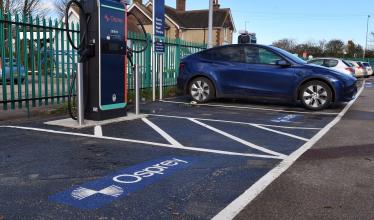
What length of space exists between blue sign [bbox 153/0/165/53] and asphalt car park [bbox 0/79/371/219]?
3888mm

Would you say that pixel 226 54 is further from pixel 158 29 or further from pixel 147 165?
pixel 147 165

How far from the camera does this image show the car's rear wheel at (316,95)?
10.3 meters

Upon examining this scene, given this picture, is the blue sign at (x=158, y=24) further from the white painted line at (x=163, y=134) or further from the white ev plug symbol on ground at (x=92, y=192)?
the white ev plug symbol on ground at (x=92, y=192)

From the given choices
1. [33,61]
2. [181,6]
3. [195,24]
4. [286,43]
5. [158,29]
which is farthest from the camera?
[286,43]

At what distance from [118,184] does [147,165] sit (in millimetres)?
788

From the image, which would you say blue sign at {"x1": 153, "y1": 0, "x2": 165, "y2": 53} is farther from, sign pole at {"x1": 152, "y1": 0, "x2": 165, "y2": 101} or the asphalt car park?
the asphalt car park

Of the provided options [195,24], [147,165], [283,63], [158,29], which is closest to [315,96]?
[283,63]

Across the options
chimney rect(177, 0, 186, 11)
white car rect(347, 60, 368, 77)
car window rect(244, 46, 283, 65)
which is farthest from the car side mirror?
chimney rect(177, 0, 186, 11)

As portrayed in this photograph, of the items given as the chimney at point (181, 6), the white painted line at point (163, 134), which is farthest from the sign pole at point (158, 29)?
the chimney at point (181, 6)

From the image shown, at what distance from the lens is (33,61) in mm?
8891

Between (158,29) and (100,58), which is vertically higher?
(158,29)

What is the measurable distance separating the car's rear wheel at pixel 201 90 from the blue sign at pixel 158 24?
1501 millimetres

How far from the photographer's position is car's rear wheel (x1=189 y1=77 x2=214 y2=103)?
11.4 metres

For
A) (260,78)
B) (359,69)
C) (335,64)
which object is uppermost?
(335,64)
